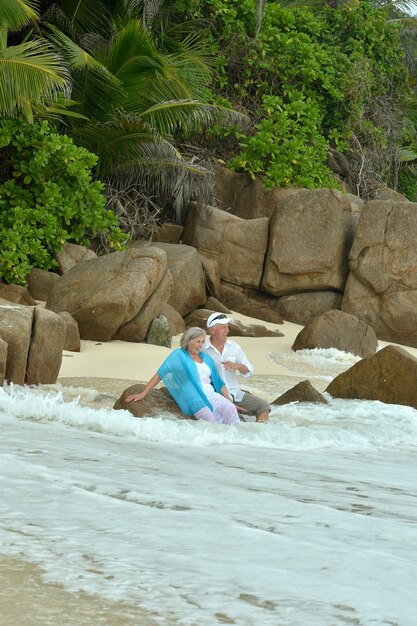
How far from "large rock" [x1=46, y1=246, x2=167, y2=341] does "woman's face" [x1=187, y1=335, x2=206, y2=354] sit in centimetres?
520

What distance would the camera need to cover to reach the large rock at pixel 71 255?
15609mm

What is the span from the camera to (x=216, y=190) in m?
19.5

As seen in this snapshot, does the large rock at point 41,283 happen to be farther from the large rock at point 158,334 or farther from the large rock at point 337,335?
the large rock at point 337,335

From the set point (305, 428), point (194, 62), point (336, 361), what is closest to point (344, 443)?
point (305, 428)

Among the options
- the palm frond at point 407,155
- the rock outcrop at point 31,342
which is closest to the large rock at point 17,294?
the rock outcrop at point 31,342

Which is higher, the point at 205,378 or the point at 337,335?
the point at 205,378

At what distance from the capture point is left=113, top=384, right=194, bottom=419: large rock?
26.1 feet

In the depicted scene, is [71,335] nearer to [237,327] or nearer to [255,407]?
[237,327]

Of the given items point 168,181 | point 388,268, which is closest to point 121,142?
point 168,181

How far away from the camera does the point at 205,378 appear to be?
8.05m

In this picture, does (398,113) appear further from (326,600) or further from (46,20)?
(326,600)

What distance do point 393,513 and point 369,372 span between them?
505 centimetres

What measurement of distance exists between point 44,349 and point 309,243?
310 inches

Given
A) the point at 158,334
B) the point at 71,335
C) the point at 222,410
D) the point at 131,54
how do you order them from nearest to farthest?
the point at 222,410, the point at 71,335, the point at 158,334, the point at 131,54
